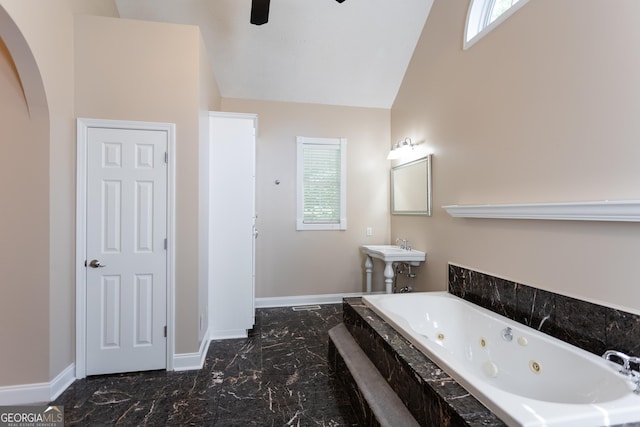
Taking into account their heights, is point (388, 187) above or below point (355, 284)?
above

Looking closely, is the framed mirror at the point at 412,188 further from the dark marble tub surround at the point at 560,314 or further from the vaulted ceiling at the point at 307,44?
the vaulted ceiling at the point at 307,44

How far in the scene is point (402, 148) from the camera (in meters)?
3.65

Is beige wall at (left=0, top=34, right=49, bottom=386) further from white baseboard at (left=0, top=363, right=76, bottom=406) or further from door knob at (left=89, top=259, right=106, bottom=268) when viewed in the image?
door knob at (left=89, top=259, right=106, bottom=268)

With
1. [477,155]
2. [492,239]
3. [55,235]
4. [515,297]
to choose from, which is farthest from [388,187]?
[55,235]

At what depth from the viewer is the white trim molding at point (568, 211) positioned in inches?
54.7

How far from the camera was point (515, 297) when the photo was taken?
209 cm

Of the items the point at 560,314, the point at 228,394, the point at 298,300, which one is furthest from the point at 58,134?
the point at 560,314

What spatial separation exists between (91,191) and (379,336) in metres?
2.41

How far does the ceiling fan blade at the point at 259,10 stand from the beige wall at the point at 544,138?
5.81ft

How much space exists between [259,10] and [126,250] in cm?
213

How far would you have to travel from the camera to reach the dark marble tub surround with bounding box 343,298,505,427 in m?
1.15

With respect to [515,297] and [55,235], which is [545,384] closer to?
[515,297]

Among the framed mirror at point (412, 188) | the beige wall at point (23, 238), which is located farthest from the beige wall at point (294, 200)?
the beige wall at point (23, 238)

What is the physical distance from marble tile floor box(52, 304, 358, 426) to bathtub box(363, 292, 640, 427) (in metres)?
0.74
